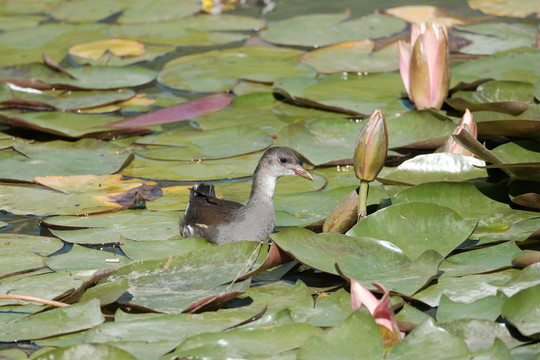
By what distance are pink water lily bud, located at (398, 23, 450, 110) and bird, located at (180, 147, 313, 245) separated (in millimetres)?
1166

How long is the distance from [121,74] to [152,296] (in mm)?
3363

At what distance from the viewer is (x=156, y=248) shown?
129 inches

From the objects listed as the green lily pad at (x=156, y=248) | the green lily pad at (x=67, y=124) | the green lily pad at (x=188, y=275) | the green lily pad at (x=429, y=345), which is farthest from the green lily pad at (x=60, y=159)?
the green lily pad at (x=429, y=345)

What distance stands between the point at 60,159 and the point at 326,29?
10.1 feet

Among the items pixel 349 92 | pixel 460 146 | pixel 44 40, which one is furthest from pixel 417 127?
pixel 44 40

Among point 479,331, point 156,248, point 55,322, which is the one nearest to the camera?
point 479,331

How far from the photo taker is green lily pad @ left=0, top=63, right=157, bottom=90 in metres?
5.52

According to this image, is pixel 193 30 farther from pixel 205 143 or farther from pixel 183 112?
pixel 205 143

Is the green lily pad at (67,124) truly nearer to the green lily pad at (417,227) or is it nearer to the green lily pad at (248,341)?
the green lily pad at (417,227)

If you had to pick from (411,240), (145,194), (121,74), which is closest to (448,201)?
(411,240)

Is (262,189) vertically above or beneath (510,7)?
beneath

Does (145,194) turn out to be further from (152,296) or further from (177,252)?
(152,296)

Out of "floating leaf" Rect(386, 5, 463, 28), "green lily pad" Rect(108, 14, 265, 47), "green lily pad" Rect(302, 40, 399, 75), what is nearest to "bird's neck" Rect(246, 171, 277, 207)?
"green lily pad" Rect(302, 40, 399, 75)

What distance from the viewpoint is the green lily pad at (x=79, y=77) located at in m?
5.52
